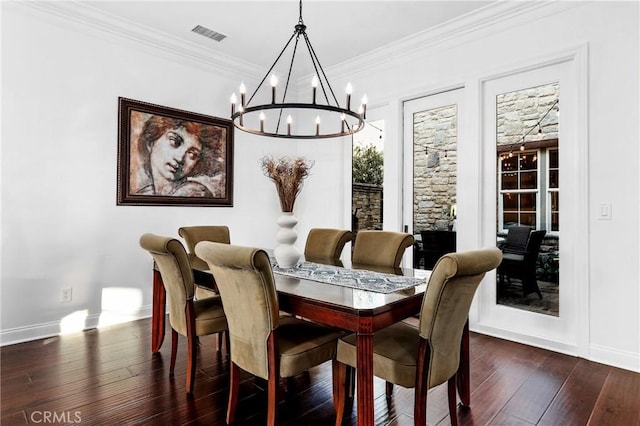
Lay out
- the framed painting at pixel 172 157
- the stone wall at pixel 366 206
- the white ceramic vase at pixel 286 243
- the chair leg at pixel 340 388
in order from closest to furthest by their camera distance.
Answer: the chair leg at pixel 340 388 < the white ceramic vase at pixel 286 243 < the framed painting at pixel 172 157 < the stone wall at pixel 366 206

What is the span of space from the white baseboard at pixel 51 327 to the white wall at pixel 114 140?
0.01m

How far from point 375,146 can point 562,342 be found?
2.67m

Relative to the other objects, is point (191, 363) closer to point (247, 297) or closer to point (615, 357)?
point (247, 297)

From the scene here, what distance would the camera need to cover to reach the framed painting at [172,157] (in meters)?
3.71

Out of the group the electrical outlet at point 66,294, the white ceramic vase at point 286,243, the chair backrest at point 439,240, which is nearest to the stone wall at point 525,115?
the chair backrest at point 439,240

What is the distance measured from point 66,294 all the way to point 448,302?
3373 millimetres

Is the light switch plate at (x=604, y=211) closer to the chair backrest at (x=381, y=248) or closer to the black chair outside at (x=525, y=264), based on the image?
the black chair outside at (x=525, y=264)

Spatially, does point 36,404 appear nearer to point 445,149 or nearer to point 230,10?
point 230,10

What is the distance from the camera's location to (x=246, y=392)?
2293 mm

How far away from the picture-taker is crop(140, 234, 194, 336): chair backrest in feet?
7.28

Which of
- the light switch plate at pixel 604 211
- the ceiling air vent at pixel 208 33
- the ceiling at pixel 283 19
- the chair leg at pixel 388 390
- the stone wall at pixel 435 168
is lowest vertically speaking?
the chair leg at pixel 388 390

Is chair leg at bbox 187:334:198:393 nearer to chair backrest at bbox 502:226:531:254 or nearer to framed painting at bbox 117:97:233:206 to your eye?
framed painting at bbox 117:97:233:206

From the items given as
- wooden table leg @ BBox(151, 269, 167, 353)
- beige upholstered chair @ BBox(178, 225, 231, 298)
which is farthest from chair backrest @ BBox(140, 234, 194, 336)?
beige upholstered chair @ BBox(178, 225, 231, 298)

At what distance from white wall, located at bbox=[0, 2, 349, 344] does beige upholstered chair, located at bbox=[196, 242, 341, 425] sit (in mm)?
2271
